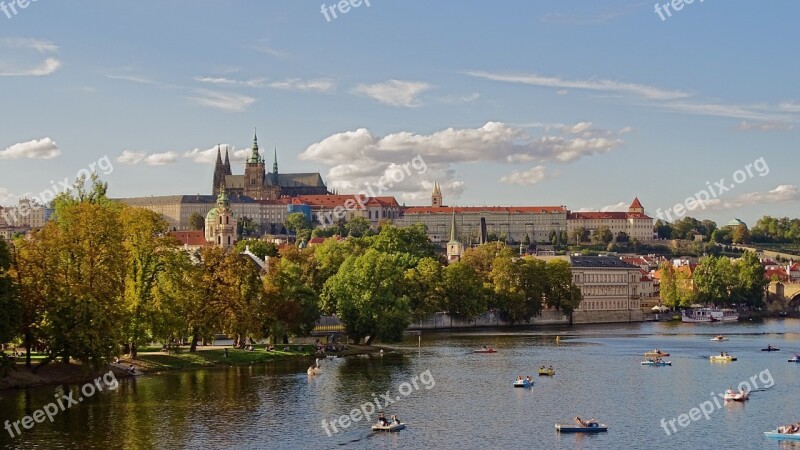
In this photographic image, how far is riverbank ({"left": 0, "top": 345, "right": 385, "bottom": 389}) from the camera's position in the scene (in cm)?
6944

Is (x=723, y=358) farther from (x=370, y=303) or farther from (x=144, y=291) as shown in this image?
(x=144, y=291)

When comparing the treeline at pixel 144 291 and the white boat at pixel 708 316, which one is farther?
the white boat at pixel 708 316

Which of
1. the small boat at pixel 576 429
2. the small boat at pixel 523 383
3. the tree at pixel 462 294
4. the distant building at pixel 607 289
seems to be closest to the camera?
the small boat at pixel 576 429

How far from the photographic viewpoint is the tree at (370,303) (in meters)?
104

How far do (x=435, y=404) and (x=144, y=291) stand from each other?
24635 millimetres

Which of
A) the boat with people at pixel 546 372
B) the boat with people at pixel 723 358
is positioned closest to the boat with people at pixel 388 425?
the boat with people at pixel 546 372

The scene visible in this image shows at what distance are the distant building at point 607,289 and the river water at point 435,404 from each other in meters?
75.9

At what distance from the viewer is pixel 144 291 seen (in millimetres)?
80000

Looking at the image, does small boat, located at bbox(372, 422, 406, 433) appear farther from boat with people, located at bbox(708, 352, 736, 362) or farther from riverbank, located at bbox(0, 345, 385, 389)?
boat with people, located at bbox(708, 352, 736, 362)

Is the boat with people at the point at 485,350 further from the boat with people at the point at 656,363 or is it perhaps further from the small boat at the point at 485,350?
the boat with people at the point at 656,363

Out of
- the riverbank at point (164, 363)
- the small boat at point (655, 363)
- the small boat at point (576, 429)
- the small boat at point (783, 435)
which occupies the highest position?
the riverbank at point (164, 363)

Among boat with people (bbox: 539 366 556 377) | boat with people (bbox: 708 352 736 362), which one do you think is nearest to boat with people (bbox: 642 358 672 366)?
boat with people (bbox: 708 352 736 362)

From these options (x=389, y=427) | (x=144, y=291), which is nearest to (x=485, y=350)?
(x=144, y=291)

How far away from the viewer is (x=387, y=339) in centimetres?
10512
